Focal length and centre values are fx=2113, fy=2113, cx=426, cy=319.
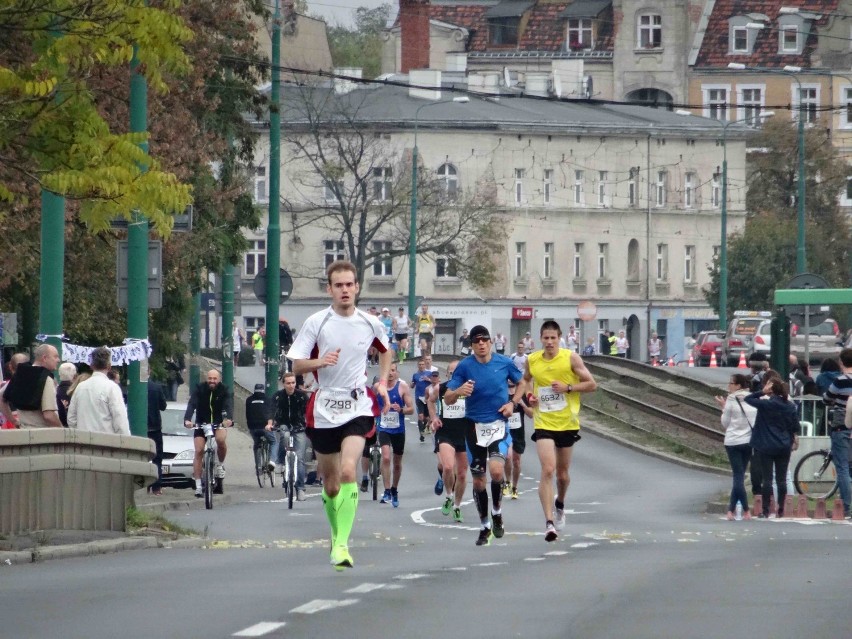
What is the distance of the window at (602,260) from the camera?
9725 centimetres

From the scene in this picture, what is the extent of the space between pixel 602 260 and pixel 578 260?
128 centimetres

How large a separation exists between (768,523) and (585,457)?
15944mm

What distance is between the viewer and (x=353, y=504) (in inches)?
501

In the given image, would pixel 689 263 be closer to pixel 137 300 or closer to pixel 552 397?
pixel 137 300

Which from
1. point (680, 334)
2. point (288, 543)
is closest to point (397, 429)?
point (288, 543)

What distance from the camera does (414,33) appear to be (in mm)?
101812

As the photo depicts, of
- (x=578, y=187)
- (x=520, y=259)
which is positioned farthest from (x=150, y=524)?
(x=578, y=187)

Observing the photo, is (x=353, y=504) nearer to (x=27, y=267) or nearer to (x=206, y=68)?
(x=27, y=267)

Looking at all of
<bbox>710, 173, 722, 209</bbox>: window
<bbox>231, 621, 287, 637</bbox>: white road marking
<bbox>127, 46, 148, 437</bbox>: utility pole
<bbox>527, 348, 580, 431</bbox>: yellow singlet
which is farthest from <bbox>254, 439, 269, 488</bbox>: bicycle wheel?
<bbox>710, 173, 722, 209</bbox>: window

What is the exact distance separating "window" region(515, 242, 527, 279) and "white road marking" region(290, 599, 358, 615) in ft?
275

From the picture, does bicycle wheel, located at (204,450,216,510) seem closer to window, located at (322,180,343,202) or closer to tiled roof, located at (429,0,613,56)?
Result: window, located at (322,180,343,202)

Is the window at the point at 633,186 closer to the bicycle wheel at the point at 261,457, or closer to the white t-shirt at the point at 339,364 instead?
the bicycle wheel at the point at 261,457

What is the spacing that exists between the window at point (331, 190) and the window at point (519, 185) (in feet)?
28.2

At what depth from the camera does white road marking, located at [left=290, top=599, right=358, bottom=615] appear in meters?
10.6
